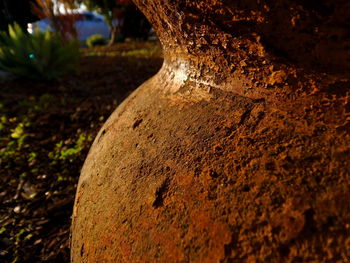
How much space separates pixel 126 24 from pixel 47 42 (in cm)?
784

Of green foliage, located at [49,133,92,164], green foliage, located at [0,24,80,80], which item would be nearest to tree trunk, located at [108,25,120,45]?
green foliage, located at [0,24,80,80]

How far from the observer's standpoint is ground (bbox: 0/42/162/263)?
1.67 meters

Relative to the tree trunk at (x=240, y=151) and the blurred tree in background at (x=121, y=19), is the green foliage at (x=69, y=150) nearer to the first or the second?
the tree trunk at (x=240, y=151)

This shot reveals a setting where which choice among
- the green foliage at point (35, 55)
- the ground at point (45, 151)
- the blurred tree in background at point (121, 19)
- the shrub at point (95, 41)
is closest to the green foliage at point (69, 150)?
the ground at point (45, 151)

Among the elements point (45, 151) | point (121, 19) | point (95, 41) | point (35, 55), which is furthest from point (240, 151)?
point (95, 41)

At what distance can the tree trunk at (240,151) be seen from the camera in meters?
0.59

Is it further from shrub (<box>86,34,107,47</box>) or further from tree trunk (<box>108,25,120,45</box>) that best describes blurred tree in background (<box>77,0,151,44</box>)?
shrub (<box>86,34,107,47</box>)

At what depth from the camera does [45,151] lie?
264cm

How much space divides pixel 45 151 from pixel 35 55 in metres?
3.28

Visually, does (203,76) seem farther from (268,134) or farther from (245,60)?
(268,134)

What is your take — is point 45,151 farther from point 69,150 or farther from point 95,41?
point 95,41

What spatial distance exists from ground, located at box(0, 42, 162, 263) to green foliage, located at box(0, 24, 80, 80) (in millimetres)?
189

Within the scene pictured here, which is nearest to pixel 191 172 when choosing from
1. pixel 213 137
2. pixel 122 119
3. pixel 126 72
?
pixel 213 137

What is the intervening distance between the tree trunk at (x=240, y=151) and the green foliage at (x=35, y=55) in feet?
15.2
